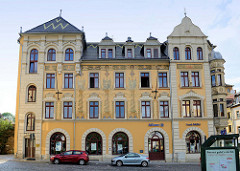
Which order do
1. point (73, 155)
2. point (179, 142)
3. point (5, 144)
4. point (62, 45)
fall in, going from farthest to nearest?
point (5, 144) < point (62, 45) < point (179, 142) < point (73, 155)

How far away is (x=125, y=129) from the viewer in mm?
29031

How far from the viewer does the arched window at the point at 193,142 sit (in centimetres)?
2897

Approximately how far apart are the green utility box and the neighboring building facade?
1699cm

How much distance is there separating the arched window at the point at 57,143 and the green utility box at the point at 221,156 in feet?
65.6

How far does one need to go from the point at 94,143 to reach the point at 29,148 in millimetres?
7294

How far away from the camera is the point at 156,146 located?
1150 inches

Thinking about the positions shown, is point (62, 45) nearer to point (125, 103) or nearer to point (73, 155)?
point (125, 103)

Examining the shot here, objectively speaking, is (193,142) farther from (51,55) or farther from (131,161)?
(51,55)

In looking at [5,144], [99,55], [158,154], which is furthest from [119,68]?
[5,144]

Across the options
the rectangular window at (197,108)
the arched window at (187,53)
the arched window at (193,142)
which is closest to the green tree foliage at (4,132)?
the arched window at (193,142)

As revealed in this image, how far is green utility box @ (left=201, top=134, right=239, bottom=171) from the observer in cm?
1164

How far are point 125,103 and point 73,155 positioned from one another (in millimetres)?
8314

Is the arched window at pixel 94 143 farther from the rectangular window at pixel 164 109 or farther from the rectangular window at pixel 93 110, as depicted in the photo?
the rectangular window at pixel 164 109

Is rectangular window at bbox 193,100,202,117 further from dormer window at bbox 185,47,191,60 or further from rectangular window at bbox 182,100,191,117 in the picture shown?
dormer window at bbox 185,47,191,60
